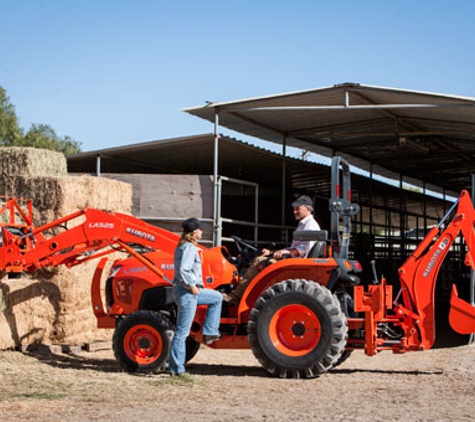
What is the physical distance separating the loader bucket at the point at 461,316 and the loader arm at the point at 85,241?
3.25m

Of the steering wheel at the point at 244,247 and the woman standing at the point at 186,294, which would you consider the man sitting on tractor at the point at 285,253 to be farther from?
the woman standing at the point at 186,294

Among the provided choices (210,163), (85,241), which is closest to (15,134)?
(210,163)

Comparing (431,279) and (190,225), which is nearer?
(190,225)

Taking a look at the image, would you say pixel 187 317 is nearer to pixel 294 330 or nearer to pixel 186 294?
pixel 186 294

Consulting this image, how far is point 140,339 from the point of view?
9.23 metres

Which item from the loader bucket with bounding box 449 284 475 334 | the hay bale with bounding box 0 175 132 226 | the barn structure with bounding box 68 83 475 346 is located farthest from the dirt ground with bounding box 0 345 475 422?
the barn structure with bounding box 68 83 475 346

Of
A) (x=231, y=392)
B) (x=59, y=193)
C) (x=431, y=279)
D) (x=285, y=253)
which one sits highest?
(x=59, y=193)

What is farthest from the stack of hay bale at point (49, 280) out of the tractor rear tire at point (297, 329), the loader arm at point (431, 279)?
the loader arm at point (431, 279)

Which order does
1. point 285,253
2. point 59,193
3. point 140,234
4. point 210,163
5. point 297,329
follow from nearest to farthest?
point 297,329 < point 285,253 < point 140,234 < point 59,193 < point 210,163

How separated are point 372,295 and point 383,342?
0.52m

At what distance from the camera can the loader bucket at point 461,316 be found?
927 cm

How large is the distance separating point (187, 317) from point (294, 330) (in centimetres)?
116

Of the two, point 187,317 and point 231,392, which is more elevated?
point 187,317

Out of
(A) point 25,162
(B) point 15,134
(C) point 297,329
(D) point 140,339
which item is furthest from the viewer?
(B) point 15,134
